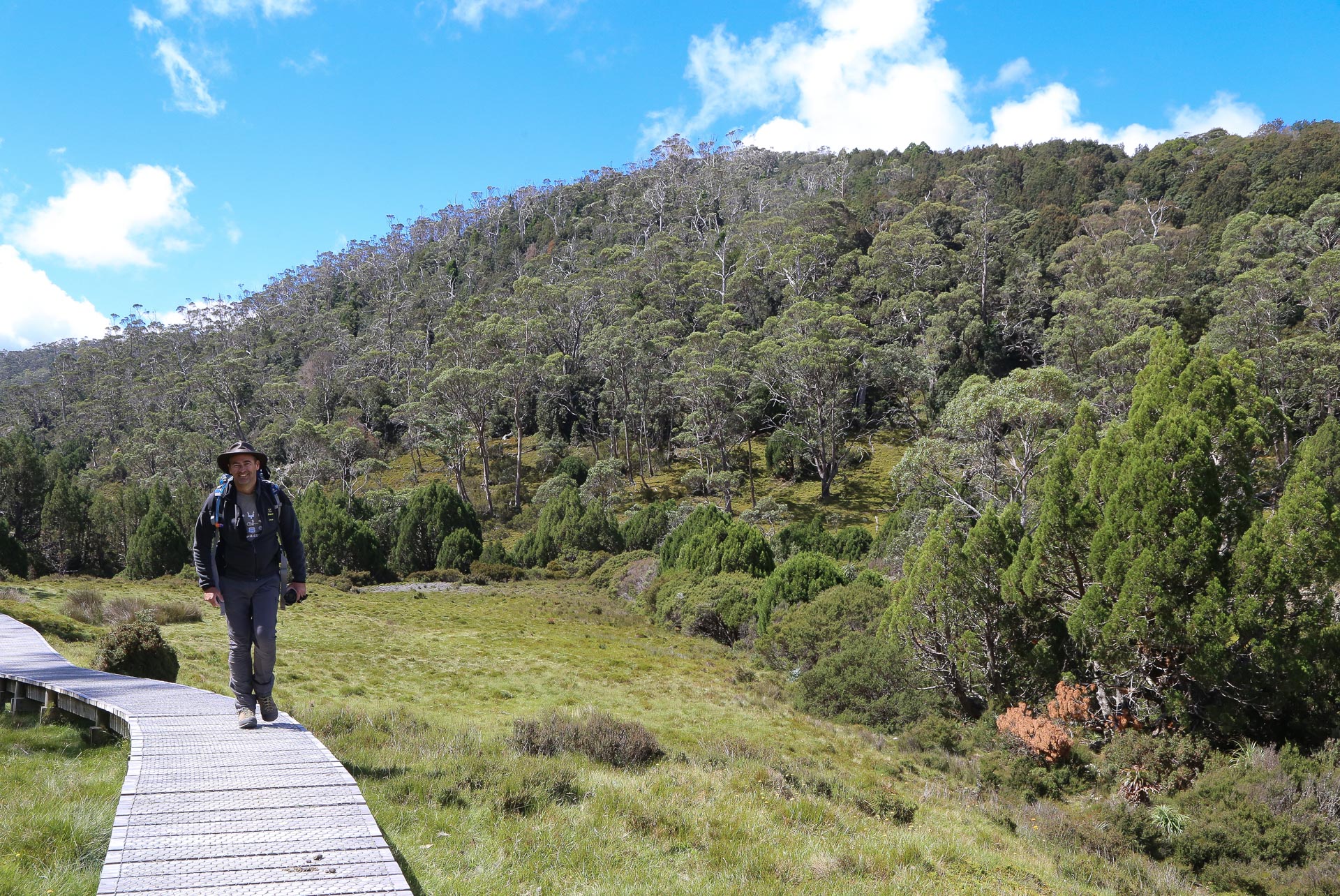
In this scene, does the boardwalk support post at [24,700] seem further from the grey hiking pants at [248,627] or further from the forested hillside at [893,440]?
the forested hillside at [893,440]

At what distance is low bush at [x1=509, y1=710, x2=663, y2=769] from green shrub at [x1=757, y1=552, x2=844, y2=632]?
10.6m

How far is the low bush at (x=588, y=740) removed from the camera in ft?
23.1

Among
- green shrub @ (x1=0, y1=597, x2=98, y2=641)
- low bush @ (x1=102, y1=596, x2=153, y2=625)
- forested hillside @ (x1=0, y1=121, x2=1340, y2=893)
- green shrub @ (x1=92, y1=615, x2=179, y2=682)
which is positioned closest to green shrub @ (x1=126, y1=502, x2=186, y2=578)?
forested hillside @ (x1=0, y1=121, x2=1340, y2=893)

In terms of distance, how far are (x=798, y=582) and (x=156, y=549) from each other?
87.2 ft

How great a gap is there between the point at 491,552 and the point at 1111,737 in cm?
2880

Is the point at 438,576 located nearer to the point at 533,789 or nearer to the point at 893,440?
the point at 893,440

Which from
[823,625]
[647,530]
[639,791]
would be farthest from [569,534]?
[639,791]

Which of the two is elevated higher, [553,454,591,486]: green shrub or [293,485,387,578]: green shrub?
[553,454,591,486]: green shrub

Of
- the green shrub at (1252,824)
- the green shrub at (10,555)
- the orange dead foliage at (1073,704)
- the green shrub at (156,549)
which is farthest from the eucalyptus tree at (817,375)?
the green shrub at (10,555)

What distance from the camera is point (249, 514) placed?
14.7ft

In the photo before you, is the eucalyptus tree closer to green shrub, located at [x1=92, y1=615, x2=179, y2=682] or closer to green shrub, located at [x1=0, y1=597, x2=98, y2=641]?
green shrub, located at [x1=0, y1=597, x2=98, y2=641]

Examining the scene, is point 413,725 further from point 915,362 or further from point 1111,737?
point 915,362

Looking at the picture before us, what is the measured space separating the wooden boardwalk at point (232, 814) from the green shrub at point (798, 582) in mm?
14299

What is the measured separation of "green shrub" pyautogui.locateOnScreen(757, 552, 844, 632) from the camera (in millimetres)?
17891
